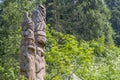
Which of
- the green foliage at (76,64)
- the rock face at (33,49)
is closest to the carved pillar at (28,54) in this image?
the rock face at (33,49)

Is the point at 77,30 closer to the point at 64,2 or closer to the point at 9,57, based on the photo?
the point at 64,2

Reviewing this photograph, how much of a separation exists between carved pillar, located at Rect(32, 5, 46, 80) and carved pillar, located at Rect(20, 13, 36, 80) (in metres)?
0.22

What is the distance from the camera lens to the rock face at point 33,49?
332 inches

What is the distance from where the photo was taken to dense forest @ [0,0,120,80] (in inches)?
439

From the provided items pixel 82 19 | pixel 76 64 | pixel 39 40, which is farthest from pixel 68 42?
pixel 82 19

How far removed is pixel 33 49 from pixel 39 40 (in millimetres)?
433

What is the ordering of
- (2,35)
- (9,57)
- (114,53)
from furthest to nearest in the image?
(2,35) < (9,57) < (114,53)

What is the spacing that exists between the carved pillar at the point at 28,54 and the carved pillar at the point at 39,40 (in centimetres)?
22

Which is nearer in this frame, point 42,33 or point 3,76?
point 42,33

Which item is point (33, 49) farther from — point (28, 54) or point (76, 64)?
point (76, 64)

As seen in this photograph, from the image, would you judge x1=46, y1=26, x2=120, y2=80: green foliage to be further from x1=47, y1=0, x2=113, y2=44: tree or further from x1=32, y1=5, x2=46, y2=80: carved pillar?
x1=47, y1=0, x2=113, y2=44: tree

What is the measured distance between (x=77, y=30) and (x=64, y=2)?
2863mm

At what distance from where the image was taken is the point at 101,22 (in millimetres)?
26047

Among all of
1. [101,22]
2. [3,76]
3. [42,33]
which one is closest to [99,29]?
[101,22]
